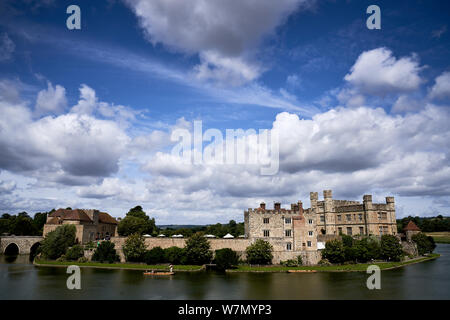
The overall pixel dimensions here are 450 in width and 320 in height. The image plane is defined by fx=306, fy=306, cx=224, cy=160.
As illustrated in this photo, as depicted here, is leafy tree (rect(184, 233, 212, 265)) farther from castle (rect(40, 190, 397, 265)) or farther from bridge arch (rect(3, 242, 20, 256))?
bridge arch (rect(3, 242, 20, 256))

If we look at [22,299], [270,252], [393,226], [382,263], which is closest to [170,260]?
[270,252]

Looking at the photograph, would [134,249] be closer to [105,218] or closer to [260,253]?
[260,253]

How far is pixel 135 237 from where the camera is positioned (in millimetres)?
53188

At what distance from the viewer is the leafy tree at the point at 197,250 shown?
164ft

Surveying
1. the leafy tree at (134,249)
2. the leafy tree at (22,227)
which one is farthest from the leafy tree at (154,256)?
the leafy tree at (22,227)

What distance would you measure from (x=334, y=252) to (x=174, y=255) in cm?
2632

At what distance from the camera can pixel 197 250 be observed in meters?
49.8

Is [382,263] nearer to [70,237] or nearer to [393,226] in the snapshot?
[393,226]

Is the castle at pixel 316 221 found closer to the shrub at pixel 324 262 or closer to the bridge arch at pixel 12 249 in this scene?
the shrub at pixel 324 262

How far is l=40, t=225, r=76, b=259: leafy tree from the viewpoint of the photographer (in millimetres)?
56406

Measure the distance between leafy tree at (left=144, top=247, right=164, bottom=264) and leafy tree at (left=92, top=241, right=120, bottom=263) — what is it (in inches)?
245

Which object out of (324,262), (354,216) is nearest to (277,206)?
(324,262)

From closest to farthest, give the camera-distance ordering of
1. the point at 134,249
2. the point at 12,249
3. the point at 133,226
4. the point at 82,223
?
the point at 134,249 → the point at 82,223 → the point at 133,226 → the point at 12,249

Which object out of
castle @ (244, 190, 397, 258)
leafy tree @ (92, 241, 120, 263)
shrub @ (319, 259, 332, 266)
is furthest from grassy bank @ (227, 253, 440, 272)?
leafy tree @ (92, 241, 120, 263)
